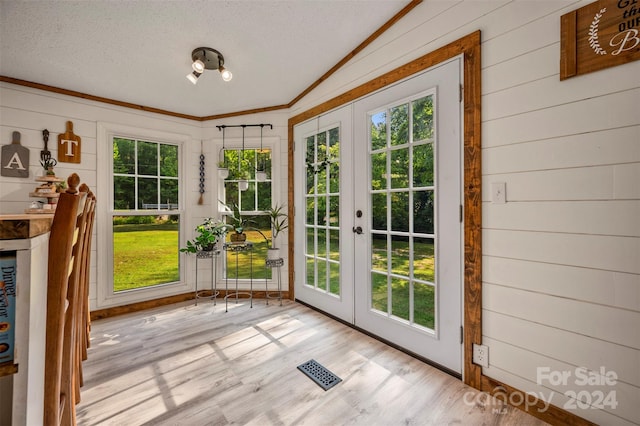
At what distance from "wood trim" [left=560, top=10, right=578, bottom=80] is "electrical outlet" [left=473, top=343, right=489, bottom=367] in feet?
5.20

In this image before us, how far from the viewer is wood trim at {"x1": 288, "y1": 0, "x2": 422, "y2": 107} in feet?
7.18

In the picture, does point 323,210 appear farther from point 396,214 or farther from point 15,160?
point 15,160

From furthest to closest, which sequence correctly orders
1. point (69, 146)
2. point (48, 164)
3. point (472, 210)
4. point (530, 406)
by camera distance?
1. point (69, 146)
2. point (48, 164)
3. point (472, 210)
4. point (530, 406)

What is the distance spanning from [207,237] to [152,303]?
1041mm

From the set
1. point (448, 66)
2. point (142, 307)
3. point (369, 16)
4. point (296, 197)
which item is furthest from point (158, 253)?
point (448, 66)

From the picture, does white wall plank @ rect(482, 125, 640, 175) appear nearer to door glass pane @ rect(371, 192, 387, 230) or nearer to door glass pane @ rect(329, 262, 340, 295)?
door glass pane @ rect(371, 192, 387, 230)


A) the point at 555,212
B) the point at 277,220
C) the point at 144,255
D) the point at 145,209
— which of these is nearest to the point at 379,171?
the point at 555,212

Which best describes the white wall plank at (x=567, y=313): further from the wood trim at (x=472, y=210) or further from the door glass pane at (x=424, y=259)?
the door glass pane at (x=424, y=259)

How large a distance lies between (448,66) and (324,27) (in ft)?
3.34

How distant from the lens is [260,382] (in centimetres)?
190

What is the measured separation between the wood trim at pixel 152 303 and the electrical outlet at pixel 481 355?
2.23m

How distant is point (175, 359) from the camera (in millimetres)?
2191

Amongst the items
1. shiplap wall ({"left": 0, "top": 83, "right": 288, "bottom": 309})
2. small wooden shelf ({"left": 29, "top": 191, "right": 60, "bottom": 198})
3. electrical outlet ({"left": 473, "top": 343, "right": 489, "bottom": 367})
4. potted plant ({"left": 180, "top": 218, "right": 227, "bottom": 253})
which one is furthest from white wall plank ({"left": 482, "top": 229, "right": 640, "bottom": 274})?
small wooden shelf ({"left": 29, "top": 191, "right": 60, "bottom": 198})

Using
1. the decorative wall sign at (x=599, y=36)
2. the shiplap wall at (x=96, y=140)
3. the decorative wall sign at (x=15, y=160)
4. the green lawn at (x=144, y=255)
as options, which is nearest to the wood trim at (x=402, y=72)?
the decorative wall sign at (x=599, y=36)
